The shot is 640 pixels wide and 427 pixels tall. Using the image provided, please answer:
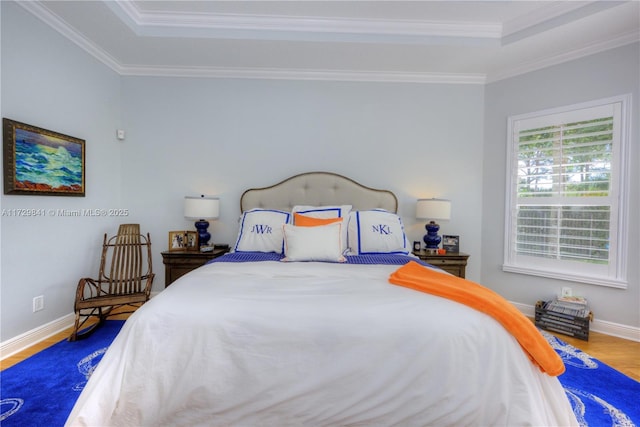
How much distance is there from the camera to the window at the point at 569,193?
8.64 ft

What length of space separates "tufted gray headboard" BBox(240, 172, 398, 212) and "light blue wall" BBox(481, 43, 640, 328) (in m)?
1.21

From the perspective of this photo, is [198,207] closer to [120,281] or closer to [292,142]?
[120,281]

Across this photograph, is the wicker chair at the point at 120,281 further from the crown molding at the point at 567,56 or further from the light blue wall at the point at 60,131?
the crown molding at the point at 567,56

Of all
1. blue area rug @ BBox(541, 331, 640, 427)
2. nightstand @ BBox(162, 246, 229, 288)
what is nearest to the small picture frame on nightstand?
blue area rug @ BBox(541, 331, 640, 427)

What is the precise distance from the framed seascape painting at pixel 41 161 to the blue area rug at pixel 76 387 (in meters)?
1.33

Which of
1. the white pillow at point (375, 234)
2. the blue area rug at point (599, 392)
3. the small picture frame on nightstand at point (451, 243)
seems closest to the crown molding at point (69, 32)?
the white pillow at point (375, 234)

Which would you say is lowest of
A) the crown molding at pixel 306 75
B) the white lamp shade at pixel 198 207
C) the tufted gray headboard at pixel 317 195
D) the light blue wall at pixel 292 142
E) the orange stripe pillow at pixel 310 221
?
the orange stripe pillow at pixel 310 221

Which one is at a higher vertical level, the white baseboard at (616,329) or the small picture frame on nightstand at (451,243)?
the small picture frame on nightstand at (451,243)

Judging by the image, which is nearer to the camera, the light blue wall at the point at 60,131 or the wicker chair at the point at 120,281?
the light blue wall at the point at 60,131

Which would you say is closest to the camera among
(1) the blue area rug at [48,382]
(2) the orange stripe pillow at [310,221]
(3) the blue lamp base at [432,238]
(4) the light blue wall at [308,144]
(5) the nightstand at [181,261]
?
(1) the blue area rug at [48,382]

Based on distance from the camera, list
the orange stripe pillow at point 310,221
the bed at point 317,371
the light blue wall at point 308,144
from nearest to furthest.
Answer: the bed at point 317,371 → the orange stripe pillow at point 310,221 → the light blue wall at point 308,144

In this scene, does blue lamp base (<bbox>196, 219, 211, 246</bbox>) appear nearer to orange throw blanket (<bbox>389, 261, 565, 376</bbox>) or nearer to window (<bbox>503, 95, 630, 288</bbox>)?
orange throw blanket (<bbox>389, 261, 565, 376</bbox>)

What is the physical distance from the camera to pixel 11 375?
1.88 m

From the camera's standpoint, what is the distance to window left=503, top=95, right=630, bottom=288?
8.64 feet
